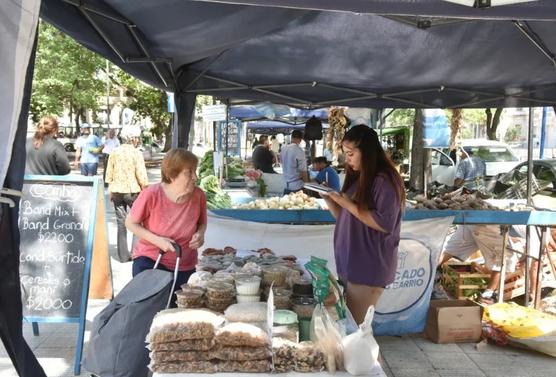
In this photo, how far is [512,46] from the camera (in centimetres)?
480

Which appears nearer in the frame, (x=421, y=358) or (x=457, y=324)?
(x=421, y=358)

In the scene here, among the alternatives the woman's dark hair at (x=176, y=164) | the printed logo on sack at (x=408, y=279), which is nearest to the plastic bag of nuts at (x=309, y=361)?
the woman's dark hair at (x=176, y=164)

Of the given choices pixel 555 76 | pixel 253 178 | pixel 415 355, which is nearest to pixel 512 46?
pixel 555 76

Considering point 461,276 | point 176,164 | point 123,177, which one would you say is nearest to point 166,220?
point 176,164

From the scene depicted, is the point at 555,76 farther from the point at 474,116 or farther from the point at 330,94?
the point at 474,116

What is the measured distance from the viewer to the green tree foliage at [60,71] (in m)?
22.1

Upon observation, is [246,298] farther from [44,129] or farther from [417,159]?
[417,159]

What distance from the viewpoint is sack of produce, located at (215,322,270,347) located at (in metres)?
2.11

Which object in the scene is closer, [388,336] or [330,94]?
[388,336]

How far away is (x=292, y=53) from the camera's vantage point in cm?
528

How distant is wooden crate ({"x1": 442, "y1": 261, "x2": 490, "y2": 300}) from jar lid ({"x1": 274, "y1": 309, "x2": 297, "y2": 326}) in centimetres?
408

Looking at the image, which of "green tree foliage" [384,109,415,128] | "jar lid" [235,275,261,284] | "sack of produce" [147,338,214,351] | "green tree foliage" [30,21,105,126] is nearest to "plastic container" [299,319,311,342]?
"jar lid" [235,275,261,284]

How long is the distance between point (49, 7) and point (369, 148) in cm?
201

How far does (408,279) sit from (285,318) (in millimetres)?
3083
